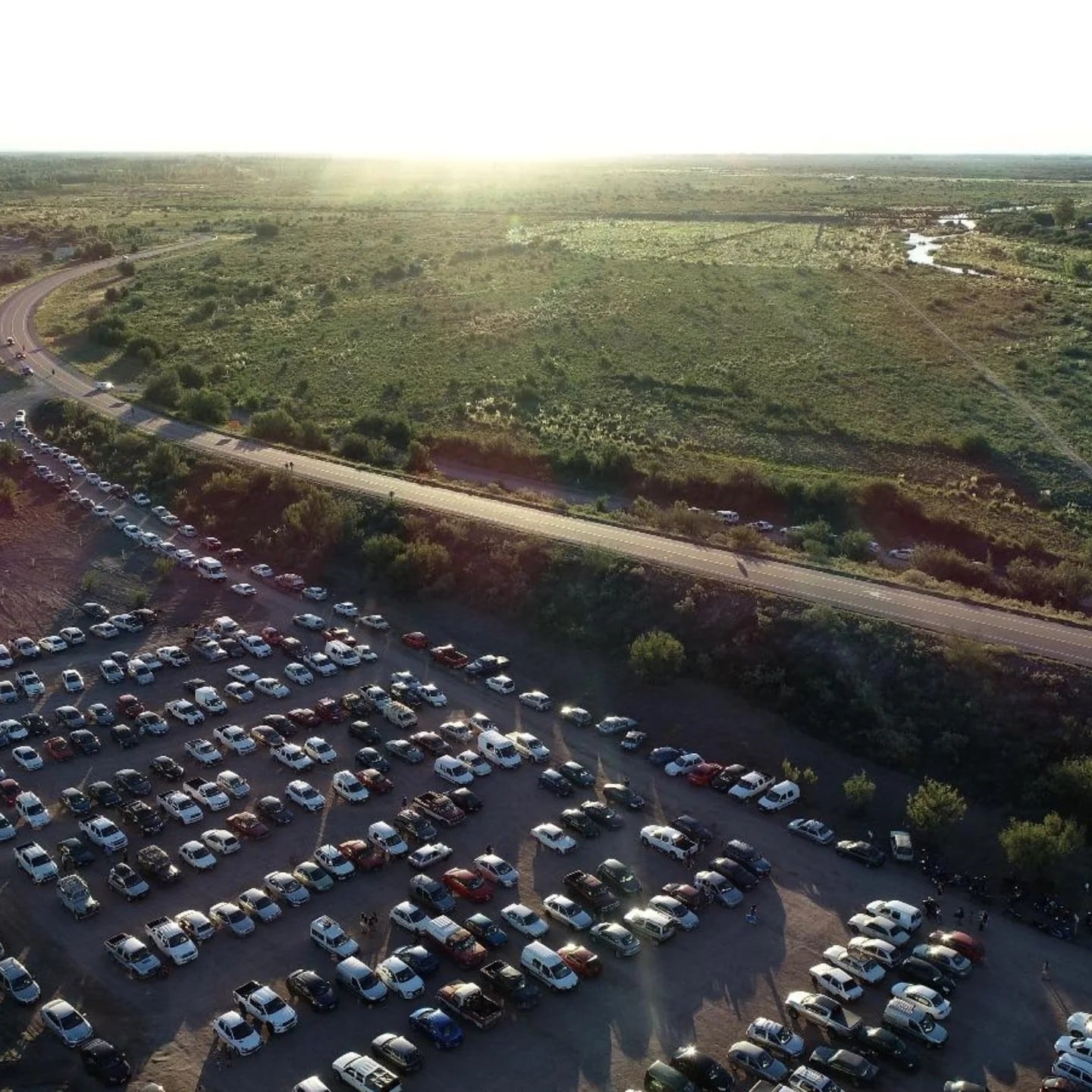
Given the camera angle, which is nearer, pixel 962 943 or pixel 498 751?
pixel 962 943

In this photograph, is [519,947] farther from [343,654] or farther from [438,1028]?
[343,654]

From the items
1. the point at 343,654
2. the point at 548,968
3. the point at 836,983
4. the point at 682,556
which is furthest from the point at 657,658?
the point at 548,968

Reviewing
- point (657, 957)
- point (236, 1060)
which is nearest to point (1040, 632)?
point (657, 957)

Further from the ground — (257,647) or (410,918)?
(257,647)

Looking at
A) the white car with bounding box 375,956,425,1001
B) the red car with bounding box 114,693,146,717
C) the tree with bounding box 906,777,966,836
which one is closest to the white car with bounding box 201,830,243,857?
the white car with bounding box 375,956,425,1001

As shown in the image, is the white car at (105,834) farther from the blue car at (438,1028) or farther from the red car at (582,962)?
the red car at (582,962)

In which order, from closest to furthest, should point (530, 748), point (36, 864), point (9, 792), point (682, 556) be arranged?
point (36, 864) < point (9, 792) < point (530, 748) < point (682, 556)

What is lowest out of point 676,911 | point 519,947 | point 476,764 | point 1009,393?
point 519,947
